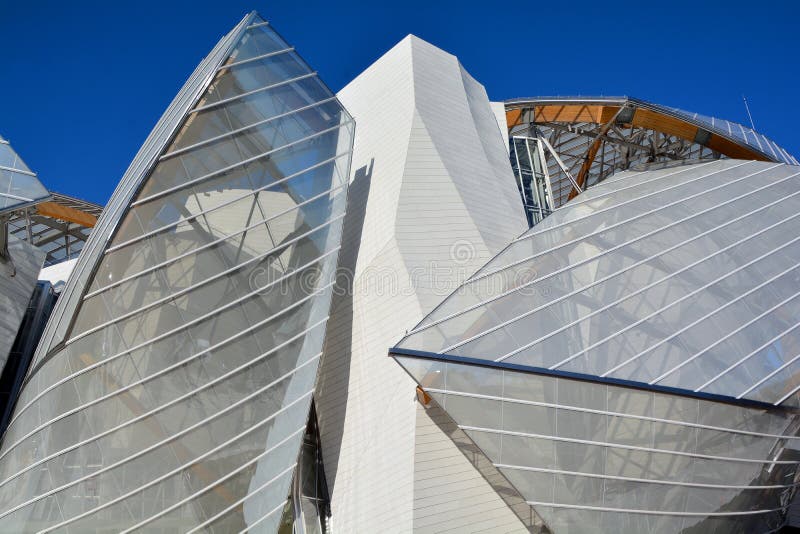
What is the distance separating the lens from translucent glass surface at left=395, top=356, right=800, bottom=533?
1407 centimetres

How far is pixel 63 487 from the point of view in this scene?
47.4 ft

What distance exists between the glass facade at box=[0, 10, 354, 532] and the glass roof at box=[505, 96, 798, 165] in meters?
16.7

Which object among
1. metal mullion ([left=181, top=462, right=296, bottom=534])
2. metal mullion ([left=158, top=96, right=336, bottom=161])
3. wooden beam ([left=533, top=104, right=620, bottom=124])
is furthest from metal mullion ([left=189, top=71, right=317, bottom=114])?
wooden beam ([left=533, top=104, right=620, bottom=124])

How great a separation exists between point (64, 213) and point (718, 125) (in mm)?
27464

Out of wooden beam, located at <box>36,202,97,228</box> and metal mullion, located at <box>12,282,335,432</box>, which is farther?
wooden beam, located at <box>36,202,97,228</box>

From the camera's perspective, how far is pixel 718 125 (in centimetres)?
2986

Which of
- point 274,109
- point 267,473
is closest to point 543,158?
point 274,109

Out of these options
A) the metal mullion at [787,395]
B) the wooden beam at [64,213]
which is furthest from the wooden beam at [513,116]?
the wooden beam at [64,213]

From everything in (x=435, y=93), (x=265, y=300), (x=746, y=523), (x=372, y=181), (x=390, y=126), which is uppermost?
(x=435, y=93)

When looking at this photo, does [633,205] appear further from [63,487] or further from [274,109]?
[63,487]

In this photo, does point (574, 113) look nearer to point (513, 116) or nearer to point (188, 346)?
point (513, 116)

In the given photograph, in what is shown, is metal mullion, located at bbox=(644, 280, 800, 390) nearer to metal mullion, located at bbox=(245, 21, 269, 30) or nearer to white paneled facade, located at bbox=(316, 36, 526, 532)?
white paneled facade, located at bbox=(316, 36, 526, 532)

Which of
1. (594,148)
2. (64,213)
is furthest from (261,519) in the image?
(594,148)

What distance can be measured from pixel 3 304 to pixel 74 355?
275 inches
